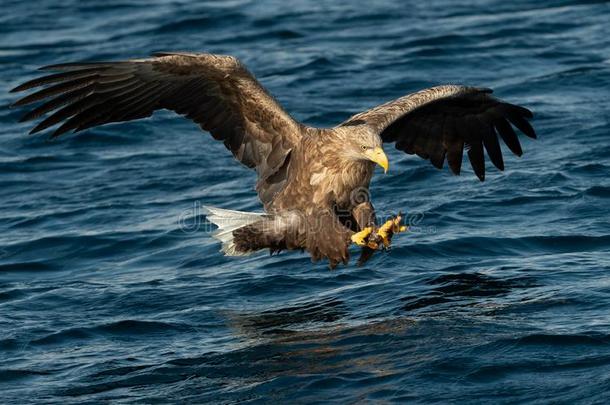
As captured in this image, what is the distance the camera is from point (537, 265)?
29.8 feet

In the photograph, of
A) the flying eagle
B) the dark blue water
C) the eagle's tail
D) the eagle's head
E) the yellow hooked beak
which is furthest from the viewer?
the eagle's tail

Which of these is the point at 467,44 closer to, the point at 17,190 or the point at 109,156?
the point at 109,156

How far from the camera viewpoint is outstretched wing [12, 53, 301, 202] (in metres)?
8.02

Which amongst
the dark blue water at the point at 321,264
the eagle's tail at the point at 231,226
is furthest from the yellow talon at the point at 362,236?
the eagle's tail at the point at 231,226

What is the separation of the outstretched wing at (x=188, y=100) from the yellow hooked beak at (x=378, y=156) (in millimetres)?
790

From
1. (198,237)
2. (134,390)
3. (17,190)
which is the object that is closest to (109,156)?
(17,190)

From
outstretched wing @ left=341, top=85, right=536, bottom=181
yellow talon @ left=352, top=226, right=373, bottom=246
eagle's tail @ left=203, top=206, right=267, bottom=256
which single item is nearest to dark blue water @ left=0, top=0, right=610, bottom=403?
eagle's tail @ left=203, top=206, right=267, bottom=256

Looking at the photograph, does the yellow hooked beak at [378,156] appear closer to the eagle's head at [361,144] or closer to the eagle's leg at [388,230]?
the eagle's head at [361,144]

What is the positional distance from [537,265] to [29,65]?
30.6 ft

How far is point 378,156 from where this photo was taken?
305 inches

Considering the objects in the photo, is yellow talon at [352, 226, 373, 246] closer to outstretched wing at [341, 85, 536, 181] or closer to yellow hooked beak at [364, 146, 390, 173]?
yellow hooked beak at [364, 146, 390, 173]

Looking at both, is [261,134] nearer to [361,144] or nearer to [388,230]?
[361,144]

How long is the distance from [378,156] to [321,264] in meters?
2.04

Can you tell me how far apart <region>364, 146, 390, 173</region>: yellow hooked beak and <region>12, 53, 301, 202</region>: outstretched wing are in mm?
790
